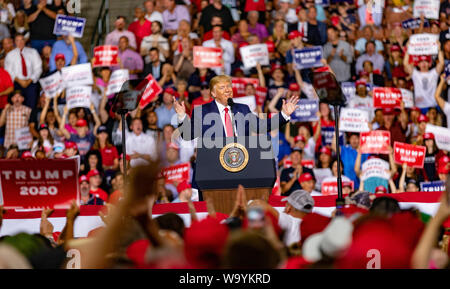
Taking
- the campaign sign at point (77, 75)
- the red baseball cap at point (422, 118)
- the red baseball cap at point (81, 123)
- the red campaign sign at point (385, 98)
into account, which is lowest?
the red baseball cap at point (422, 118)

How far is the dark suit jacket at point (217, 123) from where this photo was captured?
5.88 metres

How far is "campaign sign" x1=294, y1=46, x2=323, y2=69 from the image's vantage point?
10.9 meters

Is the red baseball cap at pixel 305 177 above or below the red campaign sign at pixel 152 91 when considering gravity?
below

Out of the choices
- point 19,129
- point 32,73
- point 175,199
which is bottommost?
point 175,199

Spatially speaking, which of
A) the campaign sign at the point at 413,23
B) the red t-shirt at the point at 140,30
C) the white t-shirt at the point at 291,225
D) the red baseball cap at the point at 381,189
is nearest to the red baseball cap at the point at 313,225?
the white t-shirt at the point at 291,225

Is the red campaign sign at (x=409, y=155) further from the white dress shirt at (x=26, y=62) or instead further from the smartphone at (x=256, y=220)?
the smartphone at (x=256, y=220)

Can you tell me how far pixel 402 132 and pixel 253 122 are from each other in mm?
4589

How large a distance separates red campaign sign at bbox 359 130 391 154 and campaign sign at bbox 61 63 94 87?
12.7ft

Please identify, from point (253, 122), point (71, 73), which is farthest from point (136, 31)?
point (253, 122)

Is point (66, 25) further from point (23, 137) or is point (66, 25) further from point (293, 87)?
point (293, 87)

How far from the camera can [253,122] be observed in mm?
6012

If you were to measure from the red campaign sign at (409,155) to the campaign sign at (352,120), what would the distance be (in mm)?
1125
